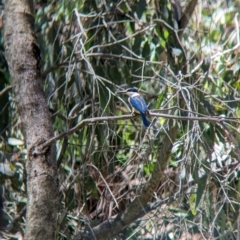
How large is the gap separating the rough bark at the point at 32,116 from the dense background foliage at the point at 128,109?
A: 1.04 feet

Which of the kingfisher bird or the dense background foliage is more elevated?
the kingfisher bird

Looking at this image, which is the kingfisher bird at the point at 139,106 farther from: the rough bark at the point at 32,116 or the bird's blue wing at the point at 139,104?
the rough bark at the point at 32,116

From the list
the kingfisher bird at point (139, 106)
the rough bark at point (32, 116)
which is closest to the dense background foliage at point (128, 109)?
the kingfisher bird at point (139, 106)

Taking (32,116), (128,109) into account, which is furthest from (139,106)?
(128,109)

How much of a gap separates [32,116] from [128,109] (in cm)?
85

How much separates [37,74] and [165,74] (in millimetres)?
796

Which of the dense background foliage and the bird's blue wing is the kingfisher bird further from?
the dense background foliage

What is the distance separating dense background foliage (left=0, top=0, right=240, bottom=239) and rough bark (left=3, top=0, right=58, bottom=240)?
318 millimetres

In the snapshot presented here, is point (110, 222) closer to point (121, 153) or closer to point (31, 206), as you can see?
point (121, 153)

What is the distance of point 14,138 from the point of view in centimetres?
454

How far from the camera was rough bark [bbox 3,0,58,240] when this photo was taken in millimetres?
3061

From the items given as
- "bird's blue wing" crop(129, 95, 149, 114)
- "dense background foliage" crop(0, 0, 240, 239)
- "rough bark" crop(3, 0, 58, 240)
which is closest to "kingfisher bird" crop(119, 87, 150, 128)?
"bird's blue wing" crop(129, 95, 149, 114)

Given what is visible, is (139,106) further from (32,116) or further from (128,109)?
(128,109)

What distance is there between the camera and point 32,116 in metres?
3.19
